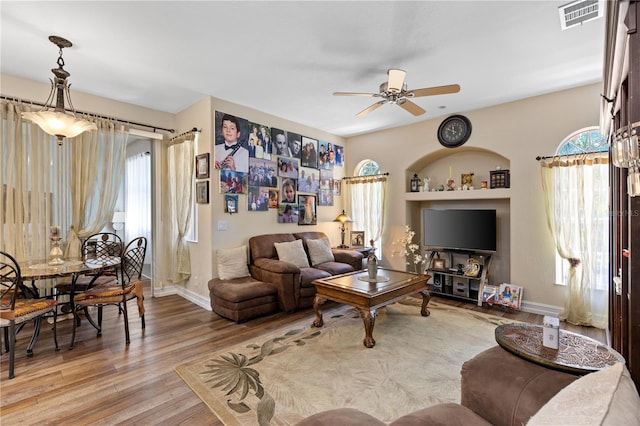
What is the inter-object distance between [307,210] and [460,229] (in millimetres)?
2675

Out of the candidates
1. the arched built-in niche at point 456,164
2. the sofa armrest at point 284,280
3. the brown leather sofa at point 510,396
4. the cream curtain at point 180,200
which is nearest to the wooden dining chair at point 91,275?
the cream curtain at point 180,200

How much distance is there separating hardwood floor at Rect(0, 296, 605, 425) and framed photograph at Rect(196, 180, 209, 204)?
62.8 inches

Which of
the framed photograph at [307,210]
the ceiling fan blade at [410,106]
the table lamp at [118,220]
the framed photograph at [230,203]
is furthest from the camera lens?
the table lamp at [118,220]

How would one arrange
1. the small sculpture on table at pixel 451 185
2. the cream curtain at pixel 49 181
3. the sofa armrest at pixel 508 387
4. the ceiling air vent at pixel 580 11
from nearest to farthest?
1. the sofa armrest at pixel 508 387
2. the ceiling air vent at pixel 580 11
3. the cream curtain at pixel 49 181
4. the small sculpture on table at pixel 451 185

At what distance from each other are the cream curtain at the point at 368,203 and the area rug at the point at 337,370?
7.99 ft

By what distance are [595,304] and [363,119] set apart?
13.5 feet

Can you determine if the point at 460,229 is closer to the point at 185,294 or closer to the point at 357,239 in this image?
the point at 357,239

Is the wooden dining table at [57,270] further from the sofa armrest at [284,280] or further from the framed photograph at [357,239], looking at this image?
the framed photograph at [357,239]

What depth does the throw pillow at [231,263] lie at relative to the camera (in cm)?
416

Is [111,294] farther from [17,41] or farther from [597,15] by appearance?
[597,15]

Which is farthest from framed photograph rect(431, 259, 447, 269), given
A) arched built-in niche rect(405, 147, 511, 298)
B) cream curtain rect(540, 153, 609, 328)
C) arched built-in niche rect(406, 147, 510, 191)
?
cream curtain rect(540, 153, 609, 328)

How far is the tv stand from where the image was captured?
14.9 ft

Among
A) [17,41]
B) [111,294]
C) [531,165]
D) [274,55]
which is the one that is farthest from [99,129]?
[531,165]

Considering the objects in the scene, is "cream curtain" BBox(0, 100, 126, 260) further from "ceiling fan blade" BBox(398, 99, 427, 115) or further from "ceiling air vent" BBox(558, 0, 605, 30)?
"ceiling air vent" BBox(558, 0, 605, 30)
